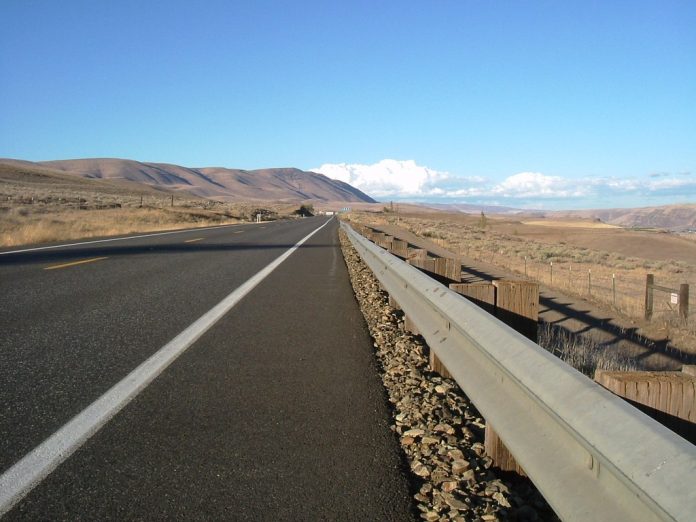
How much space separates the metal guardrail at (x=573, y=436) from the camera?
5.40 ft

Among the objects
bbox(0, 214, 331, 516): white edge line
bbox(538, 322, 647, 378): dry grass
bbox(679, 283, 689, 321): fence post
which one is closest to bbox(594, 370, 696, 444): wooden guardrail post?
bbox(538, 322, 647, 378): dry grass

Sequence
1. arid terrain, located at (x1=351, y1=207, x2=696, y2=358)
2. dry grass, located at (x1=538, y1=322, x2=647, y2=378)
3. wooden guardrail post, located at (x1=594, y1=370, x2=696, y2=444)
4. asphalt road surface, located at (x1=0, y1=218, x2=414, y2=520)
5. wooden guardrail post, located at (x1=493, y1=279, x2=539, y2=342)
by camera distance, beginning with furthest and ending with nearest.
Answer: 1. arid terrain, located at (x1=351, y1=207, x2=696, y2=358)
2. dry grass, located at (x1=538, y1=322, x2=647, y2=378)
3. wooden guardrail post, located at (x1=493, y1=279, x2=539, y2=342)
4. asphalt road surface, located at (x1=0, y1=218, x2=414, y2=520)
5. wooden guardrail post, located at (x1=594, y1=370, x2=696, y2=444)

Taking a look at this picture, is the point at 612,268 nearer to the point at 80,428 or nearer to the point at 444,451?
A: the point at 444,451

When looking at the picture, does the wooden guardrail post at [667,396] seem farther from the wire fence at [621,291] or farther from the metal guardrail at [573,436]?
the wire fence at [621,291]

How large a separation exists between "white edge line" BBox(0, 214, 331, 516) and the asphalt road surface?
0.01 metres

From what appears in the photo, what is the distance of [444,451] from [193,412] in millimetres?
1769

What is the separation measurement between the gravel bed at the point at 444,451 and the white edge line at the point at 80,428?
193 cm

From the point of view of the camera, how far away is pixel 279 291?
1028 centimetres

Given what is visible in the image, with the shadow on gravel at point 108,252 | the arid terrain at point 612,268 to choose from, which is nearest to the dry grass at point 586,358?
the arid terrain at point 612,268

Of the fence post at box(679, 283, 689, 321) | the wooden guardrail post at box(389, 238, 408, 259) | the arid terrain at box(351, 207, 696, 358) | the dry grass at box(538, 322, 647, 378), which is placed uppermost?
the wooden guardrail post at box(389, 238, 408, 259)

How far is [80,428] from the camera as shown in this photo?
13.0 ft

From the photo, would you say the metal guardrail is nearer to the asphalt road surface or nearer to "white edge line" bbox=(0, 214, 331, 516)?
the asphalt road surface

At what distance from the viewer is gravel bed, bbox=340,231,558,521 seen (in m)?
2.99

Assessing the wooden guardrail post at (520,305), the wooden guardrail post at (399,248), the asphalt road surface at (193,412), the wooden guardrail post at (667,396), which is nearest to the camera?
the wooden guardrail post at (667,396)
